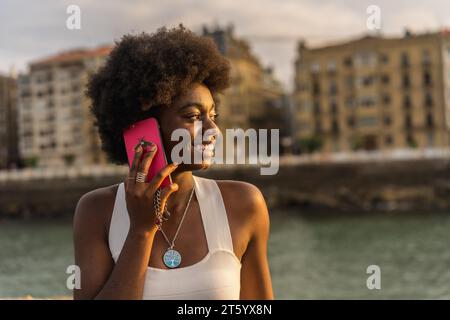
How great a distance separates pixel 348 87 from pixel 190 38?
53.9 metres

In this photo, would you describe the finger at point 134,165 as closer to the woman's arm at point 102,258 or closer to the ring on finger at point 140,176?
the ring on finger at point 140,176

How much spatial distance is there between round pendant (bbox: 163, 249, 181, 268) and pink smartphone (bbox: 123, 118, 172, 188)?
21 cm

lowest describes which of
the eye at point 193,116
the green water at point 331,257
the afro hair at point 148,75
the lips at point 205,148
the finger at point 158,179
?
the green water at point 331,257

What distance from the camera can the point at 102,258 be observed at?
6.42 feet

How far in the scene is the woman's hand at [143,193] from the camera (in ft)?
5.92

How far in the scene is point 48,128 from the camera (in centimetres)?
6150

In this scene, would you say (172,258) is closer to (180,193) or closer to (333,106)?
(180,193)

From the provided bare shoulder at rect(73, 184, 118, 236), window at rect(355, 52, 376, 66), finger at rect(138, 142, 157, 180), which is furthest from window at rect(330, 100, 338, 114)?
finger at rect(138, 142, 157, 180)

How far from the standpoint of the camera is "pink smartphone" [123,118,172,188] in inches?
74.2

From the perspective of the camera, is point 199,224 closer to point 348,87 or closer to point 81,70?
point 348,87

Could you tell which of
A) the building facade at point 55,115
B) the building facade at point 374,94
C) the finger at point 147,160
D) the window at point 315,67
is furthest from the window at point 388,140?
the finger at point 147,160

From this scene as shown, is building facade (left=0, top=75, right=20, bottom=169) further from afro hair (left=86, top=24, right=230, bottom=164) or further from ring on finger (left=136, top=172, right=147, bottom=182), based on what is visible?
ring on finger (left=136, top=172, right=147, bottom=182)

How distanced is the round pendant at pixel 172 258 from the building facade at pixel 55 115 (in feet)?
187

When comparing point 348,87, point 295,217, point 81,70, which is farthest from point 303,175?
point 81,70
